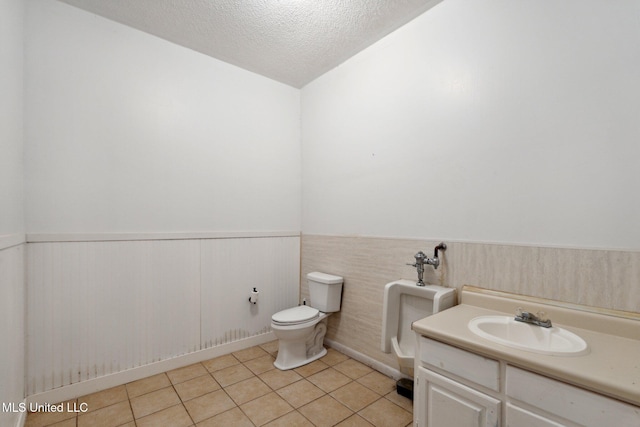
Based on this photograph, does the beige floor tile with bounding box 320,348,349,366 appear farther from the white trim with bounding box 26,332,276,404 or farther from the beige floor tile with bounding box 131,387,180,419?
the beige floor tile with bounding box 131,387,180,419

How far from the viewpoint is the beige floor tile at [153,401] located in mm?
1720

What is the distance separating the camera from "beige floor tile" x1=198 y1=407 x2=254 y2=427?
5.30 ft

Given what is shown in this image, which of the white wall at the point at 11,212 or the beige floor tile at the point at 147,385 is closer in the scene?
the white wall at the point at 11,212

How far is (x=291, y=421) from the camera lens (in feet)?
5.38

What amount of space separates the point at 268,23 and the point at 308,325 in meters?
2.32

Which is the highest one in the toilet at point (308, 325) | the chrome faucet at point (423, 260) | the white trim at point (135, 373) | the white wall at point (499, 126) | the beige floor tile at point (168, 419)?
the white wall at point (499, 126)

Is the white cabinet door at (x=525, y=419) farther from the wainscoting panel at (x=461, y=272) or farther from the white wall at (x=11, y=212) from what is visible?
the white wall at (x=11, y=212)

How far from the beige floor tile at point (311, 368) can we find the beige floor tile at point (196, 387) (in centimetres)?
62

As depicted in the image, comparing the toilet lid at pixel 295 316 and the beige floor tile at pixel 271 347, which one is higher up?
the toilet lid at pixel 295 316

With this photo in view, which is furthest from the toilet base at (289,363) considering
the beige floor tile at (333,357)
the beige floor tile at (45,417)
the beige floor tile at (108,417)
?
the beige floor tile at (45,417)

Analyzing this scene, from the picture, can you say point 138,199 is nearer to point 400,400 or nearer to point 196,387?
point 196,387

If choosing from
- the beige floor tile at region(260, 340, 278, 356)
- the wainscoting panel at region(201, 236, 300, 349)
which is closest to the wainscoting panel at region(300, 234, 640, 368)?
the wainscoting panel at region(201, 236, 300, 349)

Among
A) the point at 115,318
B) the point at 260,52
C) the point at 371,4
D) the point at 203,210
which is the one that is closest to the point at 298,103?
the point at 260,52

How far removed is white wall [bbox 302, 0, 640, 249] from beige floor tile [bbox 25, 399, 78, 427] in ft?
7.29
